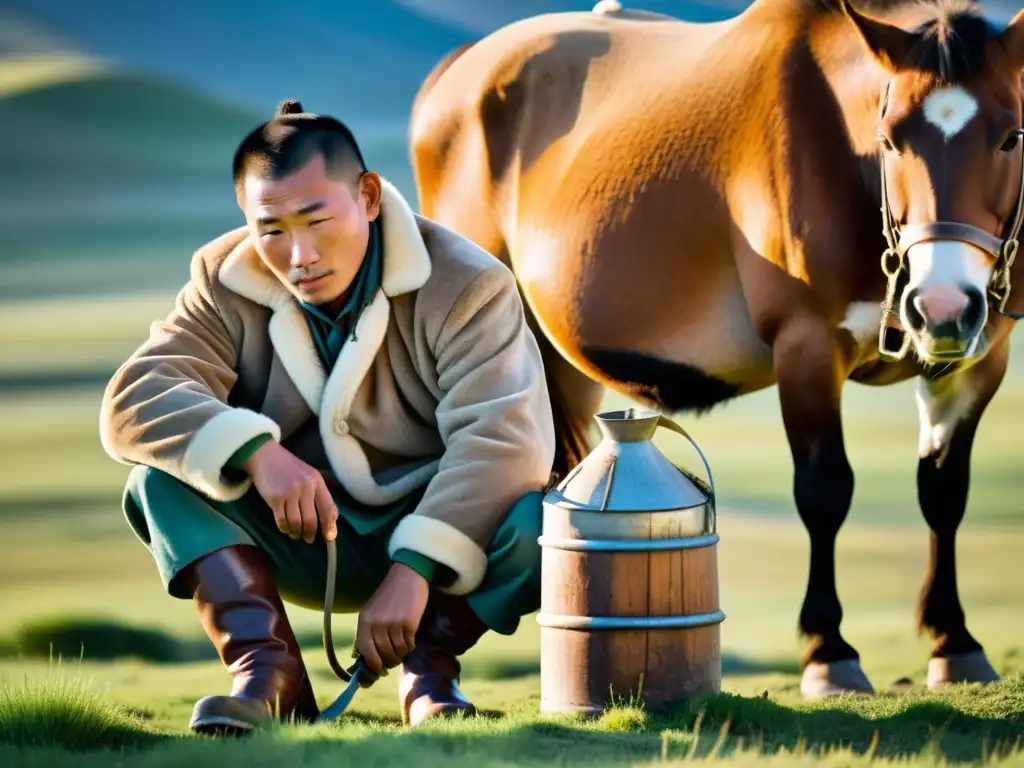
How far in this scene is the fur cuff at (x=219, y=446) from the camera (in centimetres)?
419

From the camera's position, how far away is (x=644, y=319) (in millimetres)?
6398

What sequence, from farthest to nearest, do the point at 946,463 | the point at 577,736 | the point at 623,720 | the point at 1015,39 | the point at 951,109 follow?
1. the point at 946,463
2. the point at 1015,39
3. the point at 951,109
4. the point at 623,720
5. the point at 577,736

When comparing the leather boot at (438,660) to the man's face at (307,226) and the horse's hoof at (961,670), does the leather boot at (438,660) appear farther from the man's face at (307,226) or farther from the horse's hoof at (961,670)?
the horse's hoof at (961,670)

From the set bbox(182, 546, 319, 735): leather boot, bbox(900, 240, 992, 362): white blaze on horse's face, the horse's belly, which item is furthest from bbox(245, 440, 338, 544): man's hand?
the horse's belly

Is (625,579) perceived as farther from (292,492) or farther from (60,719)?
(60,719)

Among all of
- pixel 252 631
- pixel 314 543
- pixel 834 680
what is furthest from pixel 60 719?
pixel 834 680

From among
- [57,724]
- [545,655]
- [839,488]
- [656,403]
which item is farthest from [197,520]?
[656,403]

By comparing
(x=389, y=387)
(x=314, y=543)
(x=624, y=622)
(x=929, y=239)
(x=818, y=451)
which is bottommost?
(x=624, y=622)

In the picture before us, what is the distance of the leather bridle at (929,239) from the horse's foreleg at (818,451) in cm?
22

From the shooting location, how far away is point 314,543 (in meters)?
4.56

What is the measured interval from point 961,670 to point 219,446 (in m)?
2.64

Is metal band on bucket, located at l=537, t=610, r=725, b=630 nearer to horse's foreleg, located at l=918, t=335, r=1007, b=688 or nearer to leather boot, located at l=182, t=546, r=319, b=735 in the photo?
leather boot, located at l=182, t=546, r=319, b=735

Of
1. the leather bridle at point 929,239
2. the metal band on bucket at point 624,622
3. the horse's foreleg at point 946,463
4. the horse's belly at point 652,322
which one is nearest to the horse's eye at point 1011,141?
the leather bridle at point 929,239

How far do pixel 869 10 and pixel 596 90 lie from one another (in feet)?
4.80
